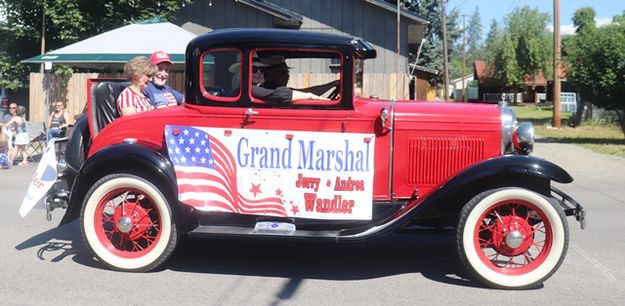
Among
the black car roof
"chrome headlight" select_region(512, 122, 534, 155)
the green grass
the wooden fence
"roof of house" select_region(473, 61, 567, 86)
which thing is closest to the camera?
"chrome headlight" select_region(512, 122, 534, 155)

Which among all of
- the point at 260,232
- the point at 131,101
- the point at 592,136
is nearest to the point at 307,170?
the point at 260,232

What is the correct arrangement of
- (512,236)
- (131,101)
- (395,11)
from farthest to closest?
1. (395,11)
2. (131,101)
3. (512,236)

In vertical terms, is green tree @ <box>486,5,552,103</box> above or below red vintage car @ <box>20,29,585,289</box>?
above

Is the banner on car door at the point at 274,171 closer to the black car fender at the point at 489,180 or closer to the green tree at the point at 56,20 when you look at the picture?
the black car fender at the point at 489,180

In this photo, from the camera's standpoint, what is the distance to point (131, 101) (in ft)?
18.9

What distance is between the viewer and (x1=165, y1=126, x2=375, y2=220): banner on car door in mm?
5090

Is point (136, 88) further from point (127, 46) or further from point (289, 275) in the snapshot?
point (127, 46)

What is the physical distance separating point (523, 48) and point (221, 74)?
193 ft

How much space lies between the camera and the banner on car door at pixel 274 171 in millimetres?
5090

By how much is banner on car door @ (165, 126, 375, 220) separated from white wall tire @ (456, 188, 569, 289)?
32.1 inches

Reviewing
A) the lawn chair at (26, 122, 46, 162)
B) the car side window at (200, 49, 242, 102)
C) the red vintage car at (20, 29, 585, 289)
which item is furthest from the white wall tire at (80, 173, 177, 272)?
the lawn chair at (26, 122, 46, 162)

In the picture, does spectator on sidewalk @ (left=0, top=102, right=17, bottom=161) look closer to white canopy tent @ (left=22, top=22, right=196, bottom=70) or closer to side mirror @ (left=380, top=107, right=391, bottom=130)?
white canopy tent @ (left=22, top=22, right=196, bottom=70)

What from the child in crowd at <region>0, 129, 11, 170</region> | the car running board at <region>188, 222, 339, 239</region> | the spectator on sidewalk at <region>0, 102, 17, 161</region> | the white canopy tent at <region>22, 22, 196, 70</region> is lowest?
the car running board at <region>188, 222, 339, 239</region>

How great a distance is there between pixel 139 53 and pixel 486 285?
397 inches
